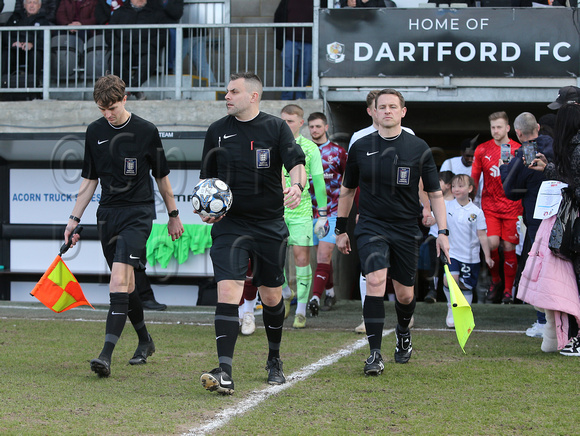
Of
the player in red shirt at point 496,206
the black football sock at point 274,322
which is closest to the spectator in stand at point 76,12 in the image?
the player in red shirt at point 496,206

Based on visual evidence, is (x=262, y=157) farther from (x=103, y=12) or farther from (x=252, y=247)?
(x=103, y=12)

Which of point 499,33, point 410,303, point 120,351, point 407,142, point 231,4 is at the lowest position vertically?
point 120,351

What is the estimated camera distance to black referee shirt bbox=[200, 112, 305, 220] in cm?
513

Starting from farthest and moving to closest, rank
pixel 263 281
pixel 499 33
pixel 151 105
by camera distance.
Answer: pixel 151 105 → pixel 499 33 → pixel 263 281

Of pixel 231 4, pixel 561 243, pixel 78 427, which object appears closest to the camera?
pixel 78 427

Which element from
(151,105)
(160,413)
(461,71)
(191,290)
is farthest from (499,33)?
(160,413)

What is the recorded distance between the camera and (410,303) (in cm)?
592

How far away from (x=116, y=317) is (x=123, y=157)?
113 centimetres

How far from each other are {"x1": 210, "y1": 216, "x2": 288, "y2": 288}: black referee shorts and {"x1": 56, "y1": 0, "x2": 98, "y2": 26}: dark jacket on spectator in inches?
304

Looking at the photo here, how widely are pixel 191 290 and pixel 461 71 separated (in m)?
4.78

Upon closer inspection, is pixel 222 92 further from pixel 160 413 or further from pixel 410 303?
pixel 160 413

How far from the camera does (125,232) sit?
5676 mm

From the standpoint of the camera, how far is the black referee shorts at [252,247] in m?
5.04

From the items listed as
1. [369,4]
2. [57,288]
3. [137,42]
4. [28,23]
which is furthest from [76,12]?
[57,288]
